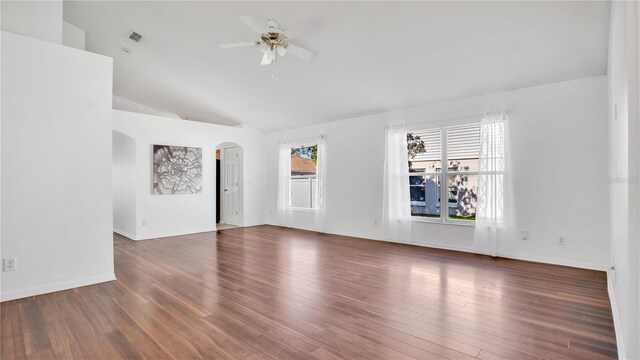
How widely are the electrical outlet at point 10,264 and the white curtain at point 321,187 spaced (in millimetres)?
4809

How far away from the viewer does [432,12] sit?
3154 millimetres

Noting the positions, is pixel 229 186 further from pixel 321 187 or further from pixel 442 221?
pixel 442 221

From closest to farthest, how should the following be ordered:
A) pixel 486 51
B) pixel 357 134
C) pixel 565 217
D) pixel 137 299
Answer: pixel 137 299, pixel 486 51, pixel 565 217, pixel 357 134

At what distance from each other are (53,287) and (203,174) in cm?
393

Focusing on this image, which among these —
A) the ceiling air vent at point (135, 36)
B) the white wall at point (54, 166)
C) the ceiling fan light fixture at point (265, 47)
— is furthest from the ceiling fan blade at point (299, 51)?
the ceiling air vent at point (135, 36)

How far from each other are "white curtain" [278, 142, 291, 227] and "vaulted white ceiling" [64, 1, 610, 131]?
1.51 meters

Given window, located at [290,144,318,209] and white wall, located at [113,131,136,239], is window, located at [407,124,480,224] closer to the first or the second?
window, located at [290,144,318,209]

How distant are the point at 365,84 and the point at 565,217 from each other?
3308 millimetres

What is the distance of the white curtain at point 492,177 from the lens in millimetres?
4457

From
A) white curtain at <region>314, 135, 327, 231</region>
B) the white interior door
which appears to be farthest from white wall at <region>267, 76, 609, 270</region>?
the white interior door

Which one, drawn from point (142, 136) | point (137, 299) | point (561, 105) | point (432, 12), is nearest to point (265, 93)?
point (142, 136)

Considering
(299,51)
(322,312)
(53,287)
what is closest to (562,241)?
(322,312)

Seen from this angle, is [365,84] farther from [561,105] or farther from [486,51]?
[561,105]

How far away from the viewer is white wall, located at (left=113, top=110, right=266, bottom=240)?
6004 millimetres
